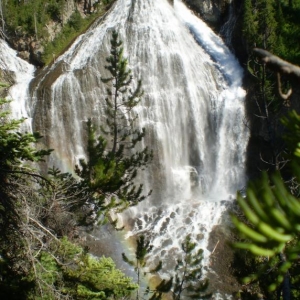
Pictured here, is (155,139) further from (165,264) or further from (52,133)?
(165,264)

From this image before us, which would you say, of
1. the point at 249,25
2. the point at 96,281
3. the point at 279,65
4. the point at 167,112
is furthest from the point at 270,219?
the point at 249,25

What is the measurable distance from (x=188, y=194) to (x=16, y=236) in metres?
15.9

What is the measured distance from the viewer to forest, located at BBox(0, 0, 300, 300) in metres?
1.01

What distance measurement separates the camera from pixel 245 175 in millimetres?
21375

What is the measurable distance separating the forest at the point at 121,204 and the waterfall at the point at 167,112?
1213 mm

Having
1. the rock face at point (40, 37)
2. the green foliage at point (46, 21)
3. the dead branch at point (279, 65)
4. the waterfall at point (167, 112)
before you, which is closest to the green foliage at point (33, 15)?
the green foliage at point (46, 21)

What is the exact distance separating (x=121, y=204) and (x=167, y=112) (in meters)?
11.5

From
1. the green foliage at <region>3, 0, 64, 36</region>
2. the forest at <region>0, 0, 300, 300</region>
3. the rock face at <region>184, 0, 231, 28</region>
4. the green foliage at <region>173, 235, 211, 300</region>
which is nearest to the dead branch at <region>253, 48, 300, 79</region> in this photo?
the forest at <region>0, 0, 300, 300</region>

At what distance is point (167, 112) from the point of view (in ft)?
68.9

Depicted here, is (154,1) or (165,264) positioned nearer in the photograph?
(165,264)

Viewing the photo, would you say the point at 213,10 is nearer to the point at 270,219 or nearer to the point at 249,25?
the point at 249,25

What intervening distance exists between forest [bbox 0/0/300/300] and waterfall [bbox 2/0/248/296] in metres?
1.21

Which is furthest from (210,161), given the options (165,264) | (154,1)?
(154,1)

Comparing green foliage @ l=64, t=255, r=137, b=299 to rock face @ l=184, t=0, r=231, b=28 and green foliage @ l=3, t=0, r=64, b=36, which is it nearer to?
rock face @ l=184, t=0, r=231, b=28
